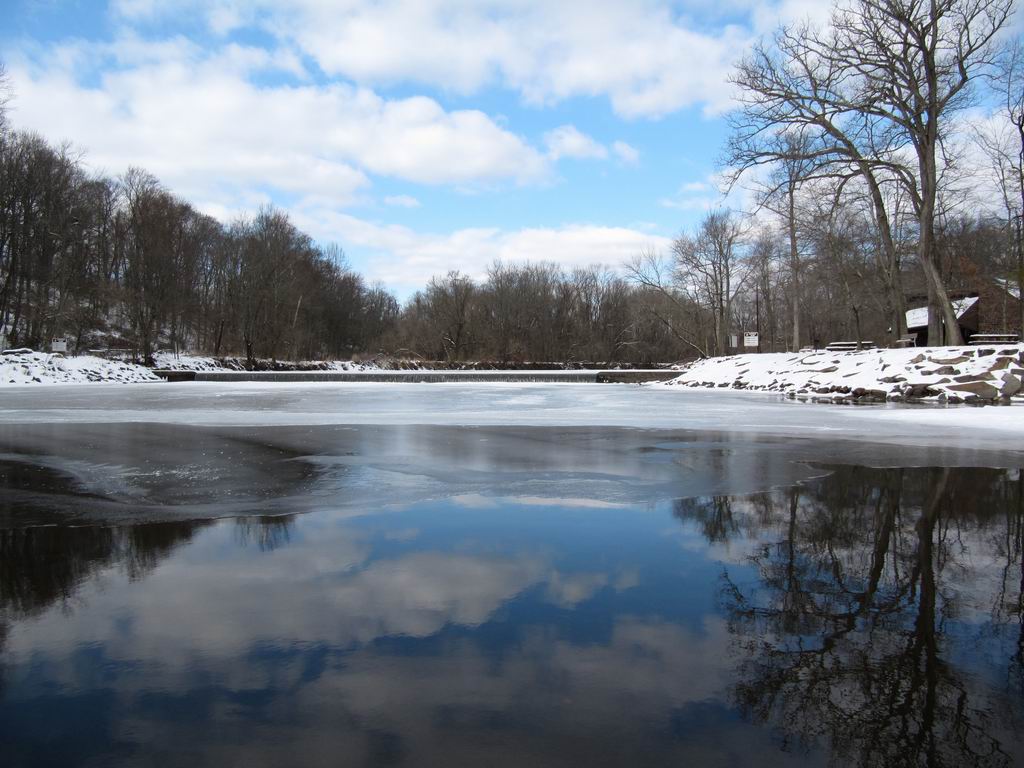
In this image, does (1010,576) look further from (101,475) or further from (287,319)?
(287,319)

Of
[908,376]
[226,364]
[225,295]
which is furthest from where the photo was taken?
[225,295]

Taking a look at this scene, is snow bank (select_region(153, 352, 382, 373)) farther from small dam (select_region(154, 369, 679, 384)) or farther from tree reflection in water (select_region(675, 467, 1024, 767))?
tree reflection in water (select_region(675, 467, 1024, 767))

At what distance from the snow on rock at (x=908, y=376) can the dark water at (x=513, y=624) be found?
14766 mm

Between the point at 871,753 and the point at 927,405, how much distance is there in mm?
18068

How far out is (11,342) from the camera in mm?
40719

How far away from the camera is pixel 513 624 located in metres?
3.30

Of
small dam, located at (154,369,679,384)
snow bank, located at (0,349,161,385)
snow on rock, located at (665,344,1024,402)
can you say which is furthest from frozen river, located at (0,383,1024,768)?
small dam, located at (154,369,679,384)

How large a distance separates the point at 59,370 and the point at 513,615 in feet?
132

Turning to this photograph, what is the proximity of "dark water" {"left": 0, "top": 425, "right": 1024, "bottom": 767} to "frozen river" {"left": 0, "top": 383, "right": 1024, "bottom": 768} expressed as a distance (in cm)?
2

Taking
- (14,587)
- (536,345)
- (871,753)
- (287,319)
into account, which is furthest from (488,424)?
(536,345)

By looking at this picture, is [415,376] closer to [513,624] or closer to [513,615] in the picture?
[513,615]

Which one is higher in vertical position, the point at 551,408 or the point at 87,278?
the point at 87,278

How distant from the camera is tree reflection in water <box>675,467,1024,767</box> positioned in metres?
2.38

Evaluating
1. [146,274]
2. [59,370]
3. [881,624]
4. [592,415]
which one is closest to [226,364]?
[146,274]
